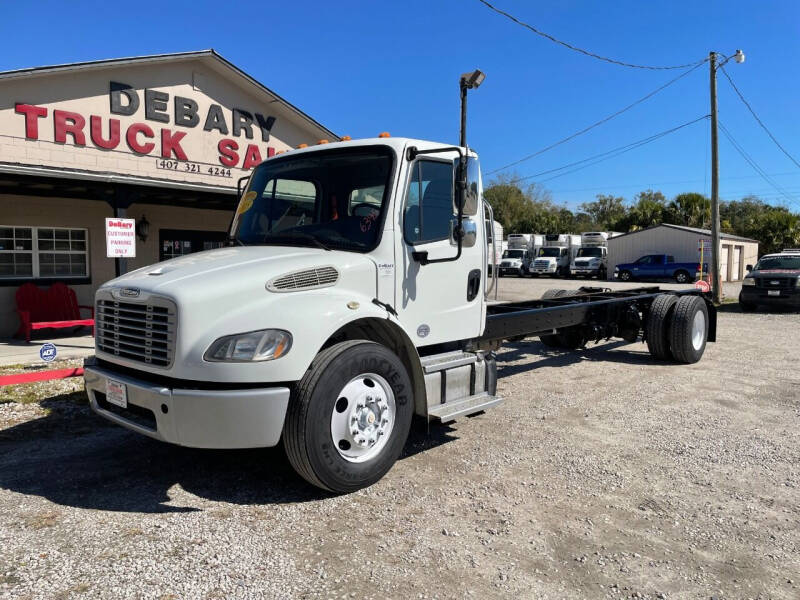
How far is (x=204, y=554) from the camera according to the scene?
321cm

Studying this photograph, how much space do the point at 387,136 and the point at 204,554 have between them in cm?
317

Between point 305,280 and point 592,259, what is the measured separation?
119 ft

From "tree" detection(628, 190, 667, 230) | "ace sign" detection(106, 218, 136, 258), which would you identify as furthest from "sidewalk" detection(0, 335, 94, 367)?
"tree" detection(628, 190, 667, 230)

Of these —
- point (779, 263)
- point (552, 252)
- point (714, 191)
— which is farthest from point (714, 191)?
point (552, 252)

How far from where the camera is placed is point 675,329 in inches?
345

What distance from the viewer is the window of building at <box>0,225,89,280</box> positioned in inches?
466

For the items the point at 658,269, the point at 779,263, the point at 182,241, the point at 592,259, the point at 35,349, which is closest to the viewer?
the point at 35,349

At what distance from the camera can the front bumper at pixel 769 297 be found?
16.5m

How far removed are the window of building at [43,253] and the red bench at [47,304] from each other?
0.51 m

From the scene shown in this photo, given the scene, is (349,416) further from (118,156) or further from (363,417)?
(118,156)

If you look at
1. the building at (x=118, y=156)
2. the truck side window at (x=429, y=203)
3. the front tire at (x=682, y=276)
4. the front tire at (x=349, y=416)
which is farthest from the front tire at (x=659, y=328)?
the front tire at (x=682, y=276)

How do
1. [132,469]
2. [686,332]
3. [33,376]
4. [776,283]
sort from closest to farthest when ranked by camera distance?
1. [132,469]
2. [33,376]
3. [686,332]
4. [776,283]

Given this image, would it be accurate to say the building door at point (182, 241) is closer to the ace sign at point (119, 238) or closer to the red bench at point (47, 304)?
the red bench at point (47, 304)

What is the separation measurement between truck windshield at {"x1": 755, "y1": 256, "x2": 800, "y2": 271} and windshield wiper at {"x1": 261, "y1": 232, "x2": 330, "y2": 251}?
17506mm
